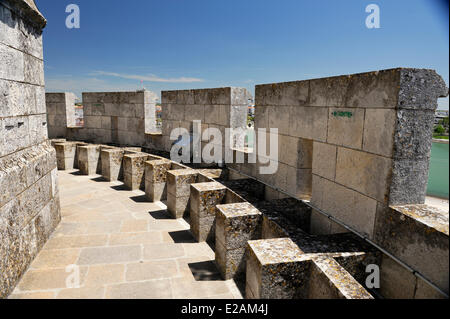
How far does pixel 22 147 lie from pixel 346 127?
4425mm

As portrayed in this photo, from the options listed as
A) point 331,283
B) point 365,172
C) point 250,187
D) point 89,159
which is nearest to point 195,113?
point 250,187

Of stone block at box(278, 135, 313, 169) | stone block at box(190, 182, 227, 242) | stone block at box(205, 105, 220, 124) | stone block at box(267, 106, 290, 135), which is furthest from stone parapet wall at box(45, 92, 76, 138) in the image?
stone block at box(278, 135, 313, 169)

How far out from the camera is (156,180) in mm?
7004

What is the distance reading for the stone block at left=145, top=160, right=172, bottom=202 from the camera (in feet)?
22.9

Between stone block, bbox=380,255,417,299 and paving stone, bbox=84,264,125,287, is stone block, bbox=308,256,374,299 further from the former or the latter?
paving stone, bbox=84,264,125,287

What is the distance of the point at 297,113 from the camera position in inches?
177

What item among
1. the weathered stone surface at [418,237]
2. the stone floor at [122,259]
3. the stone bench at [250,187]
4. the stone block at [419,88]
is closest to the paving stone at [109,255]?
the stone floor at [122,259]

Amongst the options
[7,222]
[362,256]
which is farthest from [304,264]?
[7,222]

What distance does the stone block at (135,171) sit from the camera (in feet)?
25.8

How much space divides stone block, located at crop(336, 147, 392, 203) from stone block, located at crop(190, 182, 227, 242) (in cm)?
217

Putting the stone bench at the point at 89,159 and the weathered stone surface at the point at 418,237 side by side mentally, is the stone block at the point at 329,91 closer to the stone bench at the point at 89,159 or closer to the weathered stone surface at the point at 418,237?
the weathered stone surface at the point at 418,237

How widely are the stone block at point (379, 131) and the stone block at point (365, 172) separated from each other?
8 cm

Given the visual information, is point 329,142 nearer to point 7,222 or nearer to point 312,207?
point 312,207

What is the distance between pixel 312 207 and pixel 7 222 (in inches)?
154
